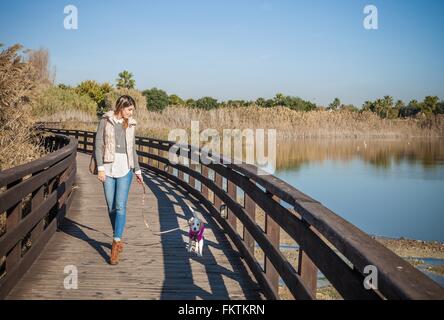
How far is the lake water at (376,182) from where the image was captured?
17.4 metres

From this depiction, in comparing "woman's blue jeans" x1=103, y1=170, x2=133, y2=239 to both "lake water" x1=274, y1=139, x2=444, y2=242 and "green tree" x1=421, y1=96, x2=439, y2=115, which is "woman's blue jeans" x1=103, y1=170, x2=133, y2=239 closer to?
"lake water" x1=274, y1=139, x2=444, y2=242

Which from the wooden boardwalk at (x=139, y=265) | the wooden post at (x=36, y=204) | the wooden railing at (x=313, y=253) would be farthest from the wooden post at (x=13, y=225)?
the wooden railing at (x=313, y=253)

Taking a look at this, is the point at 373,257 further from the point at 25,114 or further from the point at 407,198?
the point at 407,198

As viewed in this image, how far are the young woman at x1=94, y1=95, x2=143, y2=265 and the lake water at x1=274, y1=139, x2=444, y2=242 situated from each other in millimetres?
12195

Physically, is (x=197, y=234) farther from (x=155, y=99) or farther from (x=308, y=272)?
(x=155, y=99)

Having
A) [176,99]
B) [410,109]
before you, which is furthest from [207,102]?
[410,109]

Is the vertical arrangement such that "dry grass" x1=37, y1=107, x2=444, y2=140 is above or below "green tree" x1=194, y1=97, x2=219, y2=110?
below

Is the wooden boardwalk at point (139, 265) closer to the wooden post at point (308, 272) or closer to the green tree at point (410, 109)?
the wooden post at point (308, 272)

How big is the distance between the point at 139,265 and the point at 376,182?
76.2 feet

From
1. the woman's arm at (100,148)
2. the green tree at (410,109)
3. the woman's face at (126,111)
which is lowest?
the woman's arm at (100,148)

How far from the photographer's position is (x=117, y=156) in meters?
5.40

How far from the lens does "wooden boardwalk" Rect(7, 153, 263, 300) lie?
433cm

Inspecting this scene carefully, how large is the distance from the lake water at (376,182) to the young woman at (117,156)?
12195 mm

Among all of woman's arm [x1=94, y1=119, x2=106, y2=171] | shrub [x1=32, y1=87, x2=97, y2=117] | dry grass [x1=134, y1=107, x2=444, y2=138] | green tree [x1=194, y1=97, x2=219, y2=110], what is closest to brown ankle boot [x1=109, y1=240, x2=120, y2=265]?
woman's arm [x1=94, y1=119, x2=106, y2=171]
